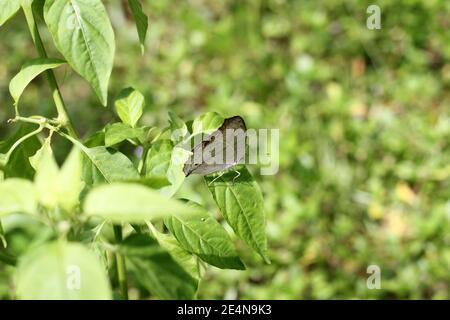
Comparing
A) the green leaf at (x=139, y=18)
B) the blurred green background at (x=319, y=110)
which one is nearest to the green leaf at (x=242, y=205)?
the green leaf at (x=139, y=18)

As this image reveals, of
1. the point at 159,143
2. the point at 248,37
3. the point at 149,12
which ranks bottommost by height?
the point at 159,143

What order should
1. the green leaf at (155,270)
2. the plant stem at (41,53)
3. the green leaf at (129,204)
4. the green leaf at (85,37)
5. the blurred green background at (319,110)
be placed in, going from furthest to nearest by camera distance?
1. the blurred green background at (319,110)
2. the plant stem at (41,53)
3. the green leaf at (85,37)
4. the green leaf at (155,270)
5. the green leaf at (129,204)

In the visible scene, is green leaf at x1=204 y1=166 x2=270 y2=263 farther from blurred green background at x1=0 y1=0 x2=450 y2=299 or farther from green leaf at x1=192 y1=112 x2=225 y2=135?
blurred green background at x1=0 y1=0 x2=450 y2=299

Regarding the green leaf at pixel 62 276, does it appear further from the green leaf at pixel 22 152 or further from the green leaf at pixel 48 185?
the green leaf at pixel 22 152

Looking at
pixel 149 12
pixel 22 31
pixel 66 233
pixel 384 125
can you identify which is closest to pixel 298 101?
pixel 384 125

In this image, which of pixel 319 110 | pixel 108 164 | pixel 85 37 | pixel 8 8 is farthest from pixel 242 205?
pixel 319 110
